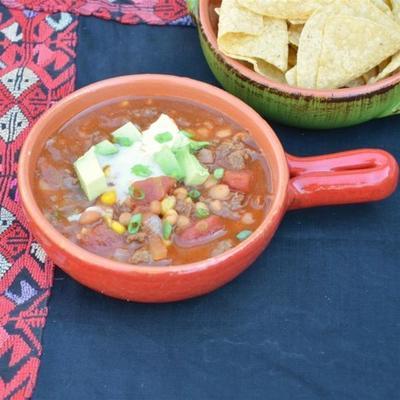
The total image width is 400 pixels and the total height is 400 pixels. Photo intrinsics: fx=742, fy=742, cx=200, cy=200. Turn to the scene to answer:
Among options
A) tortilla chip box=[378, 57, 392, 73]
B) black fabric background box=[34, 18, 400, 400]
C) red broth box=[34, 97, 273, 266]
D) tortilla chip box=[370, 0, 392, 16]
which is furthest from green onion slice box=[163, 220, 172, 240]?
tortilla chip box=[370, 0, 392, 16]

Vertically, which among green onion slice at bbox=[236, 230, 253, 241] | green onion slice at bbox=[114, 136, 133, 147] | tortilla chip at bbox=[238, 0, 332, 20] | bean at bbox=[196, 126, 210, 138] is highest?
tortilla chip at bbox=[238, 0, 332, 20]

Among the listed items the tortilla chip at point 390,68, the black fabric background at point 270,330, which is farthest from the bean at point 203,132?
the tortilla chip at point 390,68

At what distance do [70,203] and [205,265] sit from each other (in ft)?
1.38

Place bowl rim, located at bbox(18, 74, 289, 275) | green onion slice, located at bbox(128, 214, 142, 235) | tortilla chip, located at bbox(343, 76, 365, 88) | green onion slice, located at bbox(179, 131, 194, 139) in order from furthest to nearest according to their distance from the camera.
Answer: tortilla chip, located at bbox(343, 76, 365, 88) < green onion slice, located at bbox(179, 131, 194, 139) < green onion slice, located at bbox(128, 214, 142, 235) < bowl rim, located at bbox(18, 74, 289, 275)

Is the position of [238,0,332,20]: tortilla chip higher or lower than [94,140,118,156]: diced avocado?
higher

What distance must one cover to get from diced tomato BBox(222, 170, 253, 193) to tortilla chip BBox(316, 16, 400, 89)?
1.31 feet

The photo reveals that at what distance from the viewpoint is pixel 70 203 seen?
1940 mm

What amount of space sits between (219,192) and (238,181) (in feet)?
0.22

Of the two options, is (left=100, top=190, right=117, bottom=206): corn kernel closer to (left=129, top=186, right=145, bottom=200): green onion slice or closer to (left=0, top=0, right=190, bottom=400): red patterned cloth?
(left=129, top=186, right=145, bottom=200): green onion slice

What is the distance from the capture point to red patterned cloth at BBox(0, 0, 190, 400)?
6.13 ft

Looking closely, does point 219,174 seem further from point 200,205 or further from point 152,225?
point 152,225

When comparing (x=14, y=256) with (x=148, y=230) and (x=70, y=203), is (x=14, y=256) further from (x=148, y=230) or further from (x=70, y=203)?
(x=148, y=230)

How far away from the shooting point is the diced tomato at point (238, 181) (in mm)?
2000

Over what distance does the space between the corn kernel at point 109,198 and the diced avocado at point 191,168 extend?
0.20 meters
